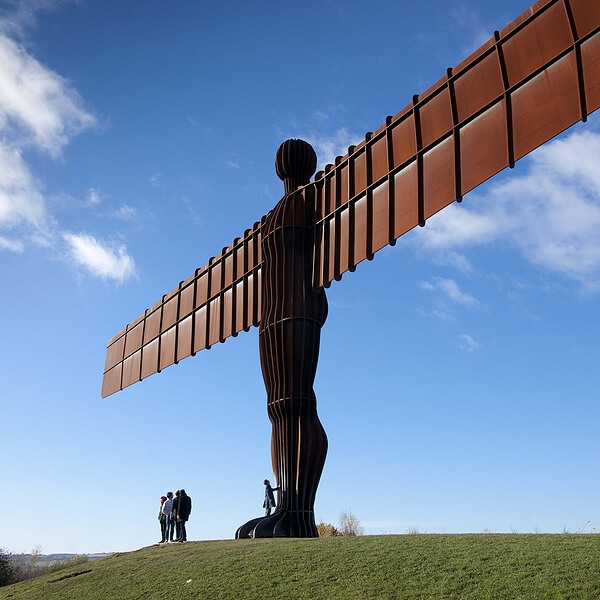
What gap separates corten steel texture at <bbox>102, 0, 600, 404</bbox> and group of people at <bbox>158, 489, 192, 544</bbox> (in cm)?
348

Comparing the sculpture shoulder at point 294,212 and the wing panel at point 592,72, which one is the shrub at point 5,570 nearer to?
the sculpture shoulder at point 294,212

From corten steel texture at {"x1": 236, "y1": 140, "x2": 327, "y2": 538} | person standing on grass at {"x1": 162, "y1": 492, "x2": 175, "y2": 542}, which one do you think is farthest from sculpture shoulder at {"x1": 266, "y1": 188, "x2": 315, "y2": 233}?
person standing on grass at {"x1": 162, "y1": 492, "x2": 175, "y2": 542}

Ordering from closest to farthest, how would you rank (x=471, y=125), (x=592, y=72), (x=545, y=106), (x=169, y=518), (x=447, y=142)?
(x=592, y=72) → (x=545, y=106) → (x=471, y=125) → (x=447, y=142) → (x=169, y=518)

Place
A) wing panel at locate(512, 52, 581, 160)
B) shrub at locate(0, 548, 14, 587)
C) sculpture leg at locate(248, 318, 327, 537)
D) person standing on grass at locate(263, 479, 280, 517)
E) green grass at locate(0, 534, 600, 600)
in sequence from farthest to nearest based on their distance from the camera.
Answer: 1. shrub at locate(0, 548, 14, 587)
2. person standing on grass at locate(263, 479, 280, 517)
3. sculpture leg at locate(248, 318, 327, 537)
4. wing panel at locate(512, 52, 581, 160)
5. green grass at locate(0, 534, 600, 600)

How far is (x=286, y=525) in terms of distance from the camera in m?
12.1

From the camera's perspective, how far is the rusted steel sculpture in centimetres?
970

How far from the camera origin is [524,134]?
988cm

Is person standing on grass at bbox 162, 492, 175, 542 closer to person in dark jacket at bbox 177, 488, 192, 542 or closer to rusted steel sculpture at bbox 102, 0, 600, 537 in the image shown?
person in dark jacket at bbox 177, 488, 192, 542

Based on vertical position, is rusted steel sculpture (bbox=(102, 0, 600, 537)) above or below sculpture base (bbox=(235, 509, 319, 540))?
above

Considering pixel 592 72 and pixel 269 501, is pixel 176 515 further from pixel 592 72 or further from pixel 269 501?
pixel 592 72

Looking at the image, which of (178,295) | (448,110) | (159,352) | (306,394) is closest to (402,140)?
(448,110)

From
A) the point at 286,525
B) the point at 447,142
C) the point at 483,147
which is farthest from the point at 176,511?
the point at 483,147

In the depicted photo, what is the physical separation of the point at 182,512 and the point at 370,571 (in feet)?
24.4

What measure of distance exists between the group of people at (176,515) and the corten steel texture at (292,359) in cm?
306
